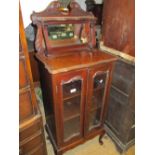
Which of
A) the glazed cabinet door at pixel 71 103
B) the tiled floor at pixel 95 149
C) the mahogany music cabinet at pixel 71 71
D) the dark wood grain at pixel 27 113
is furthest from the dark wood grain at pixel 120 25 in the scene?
the tiled floor at pixel 95 149

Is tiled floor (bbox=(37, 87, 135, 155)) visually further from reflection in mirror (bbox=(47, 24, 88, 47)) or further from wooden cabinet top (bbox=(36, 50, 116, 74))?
→ reflection in mirror (bbox=(47, 24, 88, 47))

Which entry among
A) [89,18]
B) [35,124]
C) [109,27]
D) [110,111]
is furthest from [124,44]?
[35,124]

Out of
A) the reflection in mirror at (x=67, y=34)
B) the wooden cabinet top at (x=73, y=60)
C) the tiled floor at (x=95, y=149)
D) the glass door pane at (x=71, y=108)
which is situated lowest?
the tiled floor at (x=95, y=149)

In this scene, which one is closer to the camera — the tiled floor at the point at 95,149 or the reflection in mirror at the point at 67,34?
the reflection in mirror at the point at 67,34

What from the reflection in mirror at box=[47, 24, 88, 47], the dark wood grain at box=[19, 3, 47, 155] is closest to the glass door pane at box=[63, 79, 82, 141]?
the dark wood grain at box=[19, 3, 47, 155]

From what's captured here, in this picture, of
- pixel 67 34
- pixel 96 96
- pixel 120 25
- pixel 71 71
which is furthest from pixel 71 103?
pixel 120 25

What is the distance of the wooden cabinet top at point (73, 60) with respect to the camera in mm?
1124

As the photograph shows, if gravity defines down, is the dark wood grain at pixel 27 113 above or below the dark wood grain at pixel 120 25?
below

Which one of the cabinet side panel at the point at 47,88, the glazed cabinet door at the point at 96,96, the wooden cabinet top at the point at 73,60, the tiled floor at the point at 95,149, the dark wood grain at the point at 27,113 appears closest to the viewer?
the dark wood grain at the point at 27,113

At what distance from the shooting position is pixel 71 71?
117 cm

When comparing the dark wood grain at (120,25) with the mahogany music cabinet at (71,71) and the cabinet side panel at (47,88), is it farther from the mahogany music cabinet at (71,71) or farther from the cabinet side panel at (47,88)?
the cabinet side panel at (47,88)
